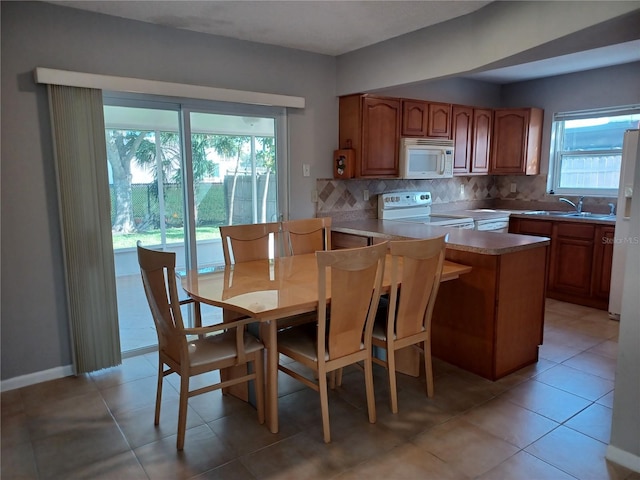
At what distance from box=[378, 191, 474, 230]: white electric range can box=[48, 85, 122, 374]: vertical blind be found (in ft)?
8.60

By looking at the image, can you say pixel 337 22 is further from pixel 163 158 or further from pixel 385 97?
pixel 163 158

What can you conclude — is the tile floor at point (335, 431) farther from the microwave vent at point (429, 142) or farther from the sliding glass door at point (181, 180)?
the microwave vent at point (429, 142)

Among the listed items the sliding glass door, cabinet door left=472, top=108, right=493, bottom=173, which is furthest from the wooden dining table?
cabinet door left=472, top=108, right=493, bottom=173

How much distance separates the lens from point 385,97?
4152 millimetres

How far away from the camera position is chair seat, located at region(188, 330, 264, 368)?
7.24ft

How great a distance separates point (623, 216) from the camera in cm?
390

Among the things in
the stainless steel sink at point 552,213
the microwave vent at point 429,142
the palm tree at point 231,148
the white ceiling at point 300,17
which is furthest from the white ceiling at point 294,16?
the stainless steel sink at point 552,213

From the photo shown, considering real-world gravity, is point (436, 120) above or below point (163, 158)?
above

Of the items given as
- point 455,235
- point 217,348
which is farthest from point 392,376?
point 455,235

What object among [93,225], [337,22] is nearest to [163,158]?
[93,225]

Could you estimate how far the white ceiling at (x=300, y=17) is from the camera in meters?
2.78

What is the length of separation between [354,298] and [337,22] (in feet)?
6.73

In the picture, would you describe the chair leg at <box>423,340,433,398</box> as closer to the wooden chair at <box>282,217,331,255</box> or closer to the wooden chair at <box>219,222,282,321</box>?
the wooden chair at <box>282,217,331,255</box>

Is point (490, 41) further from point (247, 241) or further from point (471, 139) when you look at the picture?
point (471, 139)
